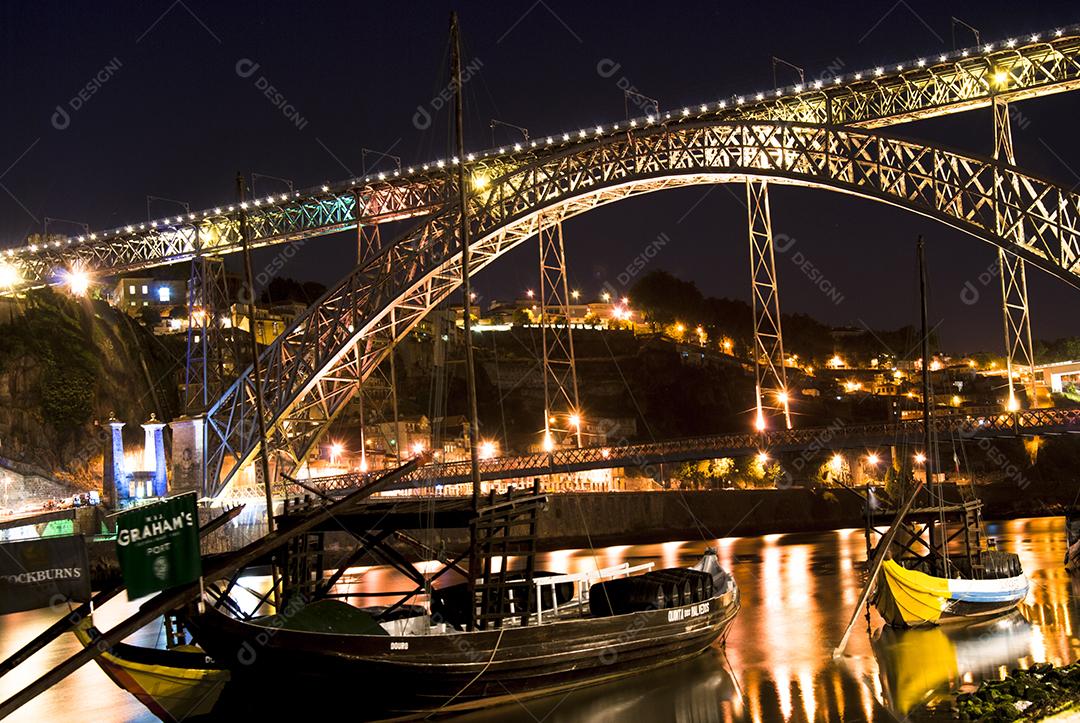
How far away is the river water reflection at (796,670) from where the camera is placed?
51.5 ft

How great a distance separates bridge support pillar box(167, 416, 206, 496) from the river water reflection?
1086cm

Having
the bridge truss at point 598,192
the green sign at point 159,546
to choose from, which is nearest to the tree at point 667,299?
the bridge truss at point 598,192

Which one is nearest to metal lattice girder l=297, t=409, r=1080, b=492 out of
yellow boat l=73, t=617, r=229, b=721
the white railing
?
the white railing

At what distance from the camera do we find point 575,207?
127ft

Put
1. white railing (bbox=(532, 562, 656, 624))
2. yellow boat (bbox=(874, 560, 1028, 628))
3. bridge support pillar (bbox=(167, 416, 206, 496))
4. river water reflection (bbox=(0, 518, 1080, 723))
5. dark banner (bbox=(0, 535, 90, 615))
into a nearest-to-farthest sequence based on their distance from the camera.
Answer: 1. river water reflection (bbox=(0, 518, 1080, 723))
2. white railing (bbox=(532, 562, 656, 624))
3. yellow boat (bbox=(874, 560, 1028, 628))
4. dark banner (bbox=(0, 535, 90, 615))
5. bridge support pillar (bbox=(167, 416, 206, 496))

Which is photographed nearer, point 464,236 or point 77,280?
point 464,236

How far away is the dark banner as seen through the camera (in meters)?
29.9

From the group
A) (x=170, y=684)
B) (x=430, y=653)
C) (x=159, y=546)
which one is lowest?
(x=170, y=684)

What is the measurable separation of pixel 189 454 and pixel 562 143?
1745 cm

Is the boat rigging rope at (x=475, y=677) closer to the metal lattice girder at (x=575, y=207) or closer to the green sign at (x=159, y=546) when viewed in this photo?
the green sign at (x=159, y=546)

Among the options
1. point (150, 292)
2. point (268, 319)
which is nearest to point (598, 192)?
point (268, 319)

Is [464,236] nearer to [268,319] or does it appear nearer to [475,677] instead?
[475,677]

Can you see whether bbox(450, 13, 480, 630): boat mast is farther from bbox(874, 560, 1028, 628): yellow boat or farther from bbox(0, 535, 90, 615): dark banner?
bbox(0, 535, 90, 615): dark banner

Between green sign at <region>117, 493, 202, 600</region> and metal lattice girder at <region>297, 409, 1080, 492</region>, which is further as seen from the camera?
metal lattice girder at <region>297, 409, 1080, 492</region>
